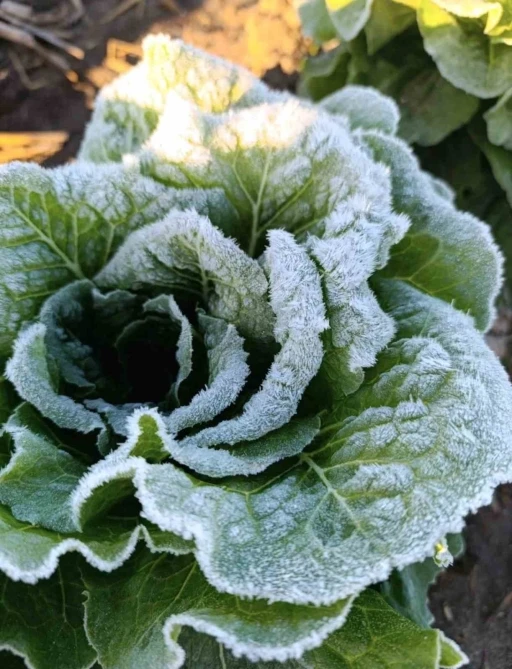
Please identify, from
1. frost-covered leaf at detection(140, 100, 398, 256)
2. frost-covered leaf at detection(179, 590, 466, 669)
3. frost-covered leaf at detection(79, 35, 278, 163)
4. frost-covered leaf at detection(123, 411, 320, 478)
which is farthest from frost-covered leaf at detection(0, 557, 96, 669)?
frost-covered leaf at detection(79, 35, 278, 163)

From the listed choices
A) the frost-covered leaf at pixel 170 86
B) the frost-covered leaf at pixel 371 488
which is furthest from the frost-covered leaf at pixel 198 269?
the frost-covered leaf at pixel 170 86

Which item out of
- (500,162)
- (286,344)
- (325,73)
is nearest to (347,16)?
(325,73)

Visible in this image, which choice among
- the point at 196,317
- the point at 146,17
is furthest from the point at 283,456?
the point at 146,17

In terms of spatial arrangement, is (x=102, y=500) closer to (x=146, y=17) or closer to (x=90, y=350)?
(x=90, y=350)

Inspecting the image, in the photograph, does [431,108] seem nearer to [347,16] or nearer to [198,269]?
[347,16]

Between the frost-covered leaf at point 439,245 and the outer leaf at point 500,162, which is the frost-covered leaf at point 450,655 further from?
the outer leaf at point 500,162
